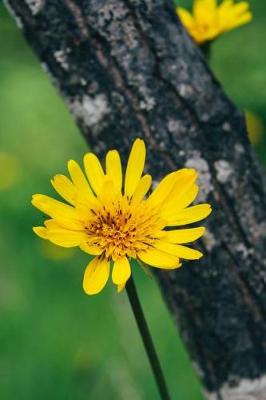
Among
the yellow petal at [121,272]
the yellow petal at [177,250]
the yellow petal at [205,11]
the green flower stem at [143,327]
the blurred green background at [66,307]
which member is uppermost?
the yellow petal at [205,11]

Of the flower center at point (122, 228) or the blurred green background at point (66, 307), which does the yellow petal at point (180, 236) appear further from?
the blurred green background at point (66, 307)

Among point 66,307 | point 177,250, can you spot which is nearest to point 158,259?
point 177,250

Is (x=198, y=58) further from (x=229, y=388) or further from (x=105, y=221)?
(x=229, y=388)

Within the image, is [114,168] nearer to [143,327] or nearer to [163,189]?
[163,189]

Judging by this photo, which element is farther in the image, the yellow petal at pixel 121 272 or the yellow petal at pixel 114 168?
the yellow petal at pixel 114 168

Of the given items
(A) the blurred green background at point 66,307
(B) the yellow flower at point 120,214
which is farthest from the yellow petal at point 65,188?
(A) the blurred green background at point 66,307

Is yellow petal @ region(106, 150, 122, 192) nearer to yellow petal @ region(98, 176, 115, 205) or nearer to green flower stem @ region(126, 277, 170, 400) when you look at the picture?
yellow petal @ region(98, 176, 115, 205)
